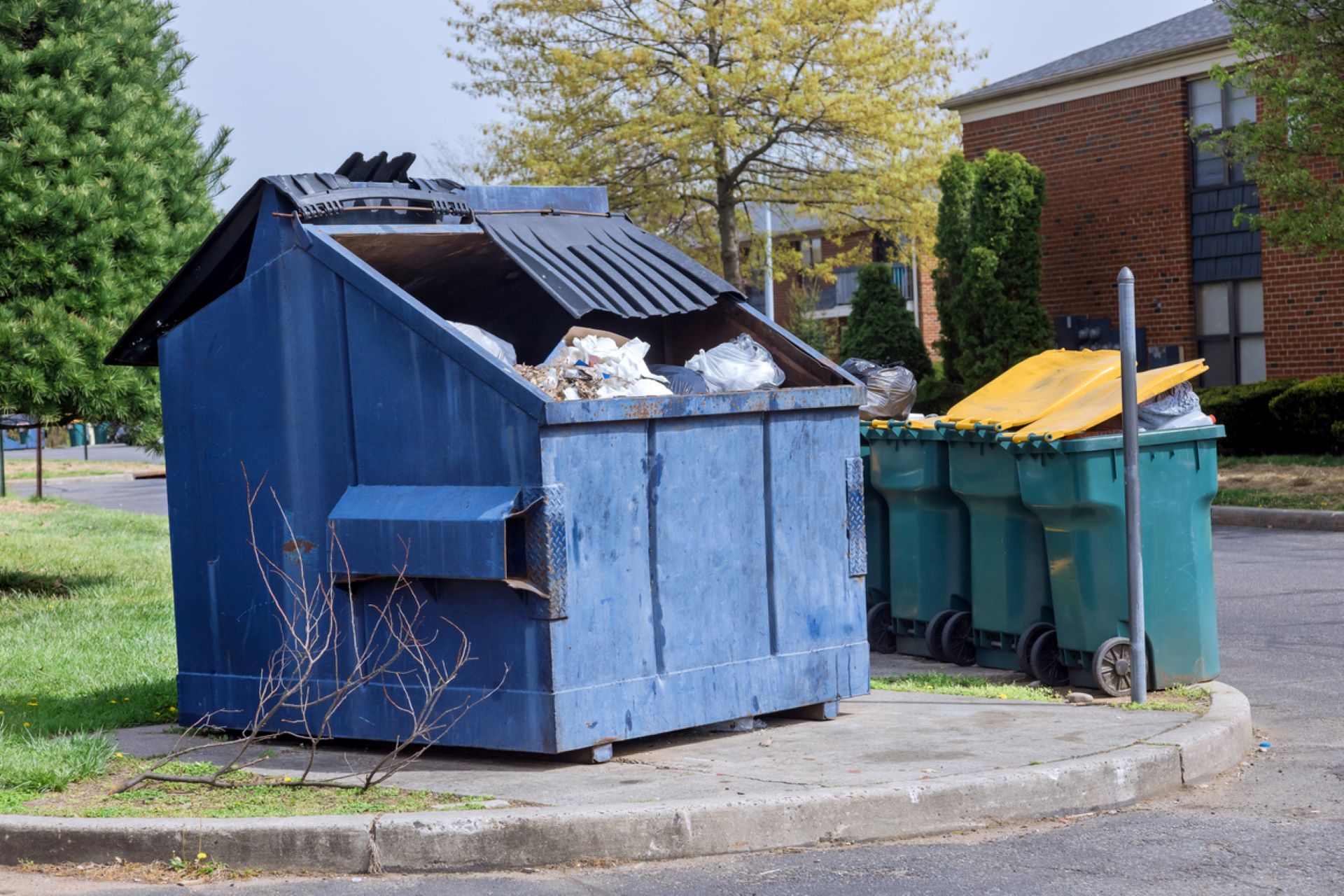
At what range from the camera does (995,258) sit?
75.2 feet

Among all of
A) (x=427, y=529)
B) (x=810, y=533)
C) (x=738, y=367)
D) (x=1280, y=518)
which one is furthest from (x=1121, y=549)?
(x=1280, y=518)

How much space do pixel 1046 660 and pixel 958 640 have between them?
2.39 feet

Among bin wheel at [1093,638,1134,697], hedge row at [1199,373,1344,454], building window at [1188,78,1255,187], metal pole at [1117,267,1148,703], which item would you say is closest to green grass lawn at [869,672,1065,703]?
bin wheel at [1093,638,1134,697]

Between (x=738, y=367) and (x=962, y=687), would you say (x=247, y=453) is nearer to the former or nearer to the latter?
(x=738, y=367)

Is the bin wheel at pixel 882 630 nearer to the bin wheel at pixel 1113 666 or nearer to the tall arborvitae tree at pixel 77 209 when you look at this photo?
the bin wheel at pixel 1113 666

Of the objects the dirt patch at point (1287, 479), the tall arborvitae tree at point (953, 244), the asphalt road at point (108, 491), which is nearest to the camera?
the dirt patch at point (1287, 479)

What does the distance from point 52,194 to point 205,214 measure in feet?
5.84

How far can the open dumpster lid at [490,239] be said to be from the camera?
19.3ft

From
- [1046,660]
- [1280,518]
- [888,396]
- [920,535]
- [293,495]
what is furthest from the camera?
[1280,518]

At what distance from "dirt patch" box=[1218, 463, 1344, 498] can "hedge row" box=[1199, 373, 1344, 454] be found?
1301 millimetres

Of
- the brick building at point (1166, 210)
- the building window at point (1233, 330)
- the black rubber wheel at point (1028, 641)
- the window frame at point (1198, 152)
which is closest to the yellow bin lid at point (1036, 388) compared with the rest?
the black rubber wheel at point (1028, 641)

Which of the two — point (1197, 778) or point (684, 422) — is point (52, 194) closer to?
point (684, 422)

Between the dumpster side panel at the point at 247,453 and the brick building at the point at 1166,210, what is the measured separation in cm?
1821

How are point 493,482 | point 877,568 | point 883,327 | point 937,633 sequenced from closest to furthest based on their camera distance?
point 493,482
point 937,633
point 877,568
point 883,327
